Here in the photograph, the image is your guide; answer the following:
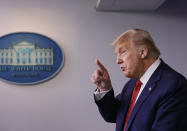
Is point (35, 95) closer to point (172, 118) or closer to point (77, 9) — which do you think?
point (77, 9)

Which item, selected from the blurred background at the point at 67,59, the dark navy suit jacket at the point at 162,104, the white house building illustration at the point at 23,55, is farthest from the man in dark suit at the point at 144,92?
the white house building illustration at the point at 23,55

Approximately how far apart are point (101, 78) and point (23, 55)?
1527 mm

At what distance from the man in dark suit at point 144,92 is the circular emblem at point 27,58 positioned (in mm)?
1317

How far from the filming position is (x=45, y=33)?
2.88m

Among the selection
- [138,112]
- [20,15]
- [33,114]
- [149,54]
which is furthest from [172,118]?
[20,15]

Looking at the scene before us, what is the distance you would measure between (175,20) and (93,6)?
3.29ft

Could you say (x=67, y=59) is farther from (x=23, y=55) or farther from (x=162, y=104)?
(x=162, y=104)

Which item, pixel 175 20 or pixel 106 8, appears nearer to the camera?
pixel 106 8

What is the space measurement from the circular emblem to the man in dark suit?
1317 mm

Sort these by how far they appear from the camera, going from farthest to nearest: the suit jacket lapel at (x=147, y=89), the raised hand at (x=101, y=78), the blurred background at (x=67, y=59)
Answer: the blurred background at (x=67, y=59)
the raised hand at (x=101, y=78)
the suit jacket lapel at (x=147, y=89)

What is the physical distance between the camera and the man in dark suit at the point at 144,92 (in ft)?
3.94

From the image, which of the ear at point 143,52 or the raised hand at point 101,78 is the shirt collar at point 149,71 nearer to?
the ear at point 143,52

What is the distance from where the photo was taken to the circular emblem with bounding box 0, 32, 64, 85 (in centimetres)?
285

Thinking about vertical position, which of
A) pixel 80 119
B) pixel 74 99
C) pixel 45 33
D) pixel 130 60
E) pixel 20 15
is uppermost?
pixel 20 15
